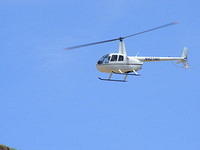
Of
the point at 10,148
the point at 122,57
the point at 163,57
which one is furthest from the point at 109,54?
the point at 10,148

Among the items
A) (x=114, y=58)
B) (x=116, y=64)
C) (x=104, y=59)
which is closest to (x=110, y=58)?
(x=114, y=58)

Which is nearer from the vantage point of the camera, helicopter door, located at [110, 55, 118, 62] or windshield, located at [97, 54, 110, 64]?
windshield, located at [97, 54, 110, 64]

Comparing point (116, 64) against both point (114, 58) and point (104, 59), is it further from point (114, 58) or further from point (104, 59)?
point (104, 59)

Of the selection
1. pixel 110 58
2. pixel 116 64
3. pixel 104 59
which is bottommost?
pixel 116 64

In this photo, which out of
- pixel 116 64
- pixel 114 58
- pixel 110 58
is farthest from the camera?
pixel 114 58

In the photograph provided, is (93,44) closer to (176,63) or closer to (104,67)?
(104,67)

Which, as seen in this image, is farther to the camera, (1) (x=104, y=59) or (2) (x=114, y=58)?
(2) (x=114, y=58)

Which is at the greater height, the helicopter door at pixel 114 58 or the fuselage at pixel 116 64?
the helicopter door at pixel 114 58

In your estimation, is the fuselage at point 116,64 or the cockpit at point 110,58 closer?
the fuselage at point 116,64

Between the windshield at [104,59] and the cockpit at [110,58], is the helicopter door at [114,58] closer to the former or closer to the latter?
the cockpit at [110,58]

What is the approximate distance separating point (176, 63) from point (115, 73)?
16.4 meters

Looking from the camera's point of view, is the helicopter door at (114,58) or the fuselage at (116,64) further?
the helicopter door at (114,58)

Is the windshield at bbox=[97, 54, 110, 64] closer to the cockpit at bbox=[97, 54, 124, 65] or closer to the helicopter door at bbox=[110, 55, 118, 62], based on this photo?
the cockpit at bbox=[97, 54, 124, 65]

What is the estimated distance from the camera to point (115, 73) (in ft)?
347
